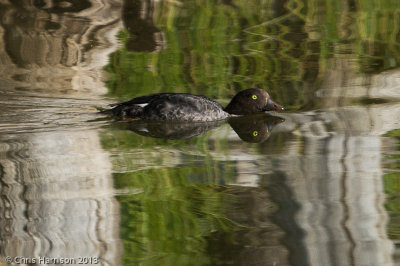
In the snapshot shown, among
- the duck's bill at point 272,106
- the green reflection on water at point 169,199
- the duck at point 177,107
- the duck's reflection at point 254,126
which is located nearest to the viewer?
the green reflection on water at point 169,199

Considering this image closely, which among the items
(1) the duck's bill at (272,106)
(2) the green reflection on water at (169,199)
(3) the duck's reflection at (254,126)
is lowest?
(3) the duck's reflection at (254,126)

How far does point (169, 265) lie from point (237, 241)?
1.85ft

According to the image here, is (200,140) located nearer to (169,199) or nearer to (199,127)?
(199,127)

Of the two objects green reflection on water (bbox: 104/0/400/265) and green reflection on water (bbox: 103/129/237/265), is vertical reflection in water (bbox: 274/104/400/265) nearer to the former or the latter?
green reflection on water (bbox: 104/0/400/265)

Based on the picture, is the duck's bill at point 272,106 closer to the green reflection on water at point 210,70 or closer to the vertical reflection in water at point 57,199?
the green reflection on water at point 210,70

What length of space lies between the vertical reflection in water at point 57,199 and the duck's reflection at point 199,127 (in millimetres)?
642

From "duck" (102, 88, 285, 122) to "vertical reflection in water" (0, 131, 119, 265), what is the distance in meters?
0.76

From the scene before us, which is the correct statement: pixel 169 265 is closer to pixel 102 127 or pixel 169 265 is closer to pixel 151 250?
pixel 151 250

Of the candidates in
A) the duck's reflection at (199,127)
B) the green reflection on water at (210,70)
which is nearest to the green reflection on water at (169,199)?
the green reflection on water at (210,70)

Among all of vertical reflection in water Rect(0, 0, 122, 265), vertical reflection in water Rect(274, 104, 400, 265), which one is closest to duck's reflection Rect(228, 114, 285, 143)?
vertical reflection in water Rect(274, 104, 400, 265)

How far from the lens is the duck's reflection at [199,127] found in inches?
304

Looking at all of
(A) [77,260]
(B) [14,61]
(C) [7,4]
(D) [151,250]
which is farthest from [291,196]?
(C) [7,4]

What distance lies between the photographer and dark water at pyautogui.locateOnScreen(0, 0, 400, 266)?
496cm

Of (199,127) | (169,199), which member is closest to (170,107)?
(199,127)
